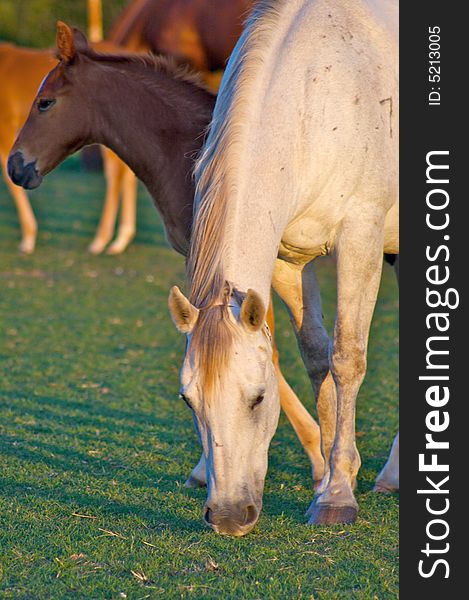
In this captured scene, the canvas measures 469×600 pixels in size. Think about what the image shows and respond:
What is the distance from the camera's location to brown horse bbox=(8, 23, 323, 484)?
15.0ft

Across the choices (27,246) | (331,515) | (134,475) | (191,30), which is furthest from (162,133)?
(27,246)

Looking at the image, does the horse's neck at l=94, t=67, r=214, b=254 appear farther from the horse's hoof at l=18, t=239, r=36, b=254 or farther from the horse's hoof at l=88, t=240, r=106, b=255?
the horse's hoof at l=18, t=239, r=36, b=254

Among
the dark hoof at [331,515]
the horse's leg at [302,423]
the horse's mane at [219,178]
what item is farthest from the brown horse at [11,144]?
the dark hoof at [331,515]

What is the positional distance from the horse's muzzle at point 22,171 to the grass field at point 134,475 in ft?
3.90

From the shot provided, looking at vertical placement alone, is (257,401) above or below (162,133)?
below

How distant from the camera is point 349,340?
12.5 ft

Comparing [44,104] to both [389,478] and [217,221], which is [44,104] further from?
[389,478]

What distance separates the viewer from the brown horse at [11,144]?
34.5ft

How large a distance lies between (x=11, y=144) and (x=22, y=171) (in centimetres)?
564

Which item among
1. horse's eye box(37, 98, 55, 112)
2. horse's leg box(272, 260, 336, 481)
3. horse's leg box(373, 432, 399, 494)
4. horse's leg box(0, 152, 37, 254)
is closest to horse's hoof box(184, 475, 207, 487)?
horse's leg box(272, 260, 336, 481)

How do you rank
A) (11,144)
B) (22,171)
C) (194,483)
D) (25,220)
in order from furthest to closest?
(25,220) → (11,144) → (22,171) → (194,483)

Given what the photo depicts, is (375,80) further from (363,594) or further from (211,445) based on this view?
(363,594)

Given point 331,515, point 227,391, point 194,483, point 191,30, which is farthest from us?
point 191,30

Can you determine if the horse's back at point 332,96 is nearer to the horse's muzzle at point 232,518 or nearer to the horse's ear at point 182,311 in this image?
the horse's ear at point 182,311
